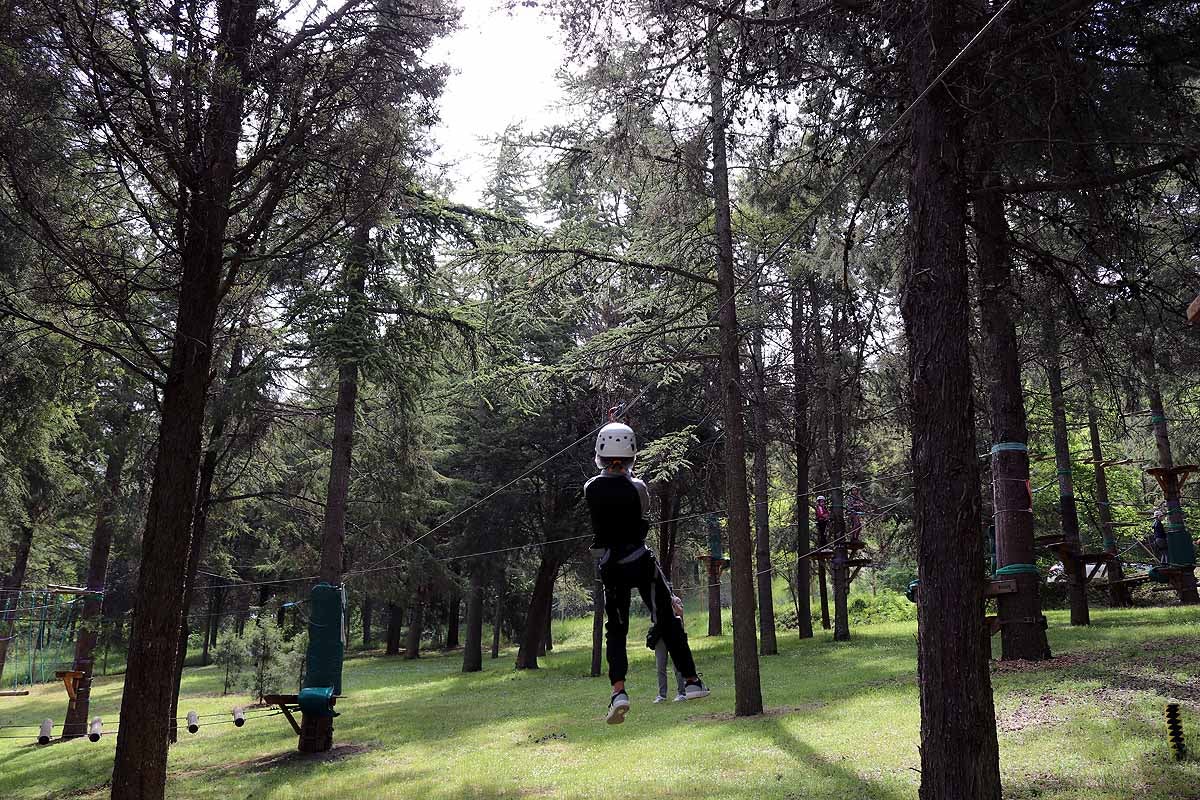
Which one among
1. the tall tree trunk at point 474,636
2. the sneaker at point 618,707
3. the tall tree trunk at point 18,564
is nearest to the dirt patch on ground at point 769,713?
the sneaker at point 618,707

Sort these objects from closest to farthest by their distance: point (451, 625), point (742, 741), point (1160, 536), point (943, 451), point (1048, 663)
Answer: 1. point (943, 451)
2. point (742, 741)
3. point (1048, 663)
4. point (1160, 536)
5. point (451, 625)

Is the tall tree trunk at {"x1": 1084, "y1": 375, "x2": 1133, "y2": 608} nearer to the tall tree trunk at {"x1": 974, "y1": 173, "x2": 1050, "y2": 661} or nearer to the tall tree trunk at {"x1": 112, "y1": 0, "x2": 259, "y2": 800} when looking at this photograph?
the tall tree trunk at {"x1": 974, "y1": 173, "x2": 1050, "y2": 661}

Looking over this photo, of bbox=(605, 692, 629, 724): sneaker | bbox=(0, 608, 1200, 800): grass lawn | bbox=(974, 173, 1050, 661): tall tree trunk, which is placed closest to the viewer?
bbox=(605, 692, 629, 724): sneaker

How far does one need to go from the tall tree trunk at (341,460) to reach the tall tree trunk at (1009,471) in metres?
9.80

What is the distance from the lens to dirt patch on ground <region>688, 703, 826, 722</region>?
43.5 feet

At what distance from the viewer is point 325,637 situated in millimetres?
14945

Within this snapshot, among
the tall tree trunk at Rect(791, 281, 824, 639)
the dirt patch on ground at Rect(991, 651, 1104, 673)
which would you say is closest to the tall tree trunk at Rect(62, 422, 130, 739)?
the tall tree trunk at Rect(791, 281, 824, 639)

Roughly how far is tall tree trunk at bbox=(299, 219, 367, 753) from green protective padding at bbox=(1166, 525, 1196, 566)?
48.9 ft

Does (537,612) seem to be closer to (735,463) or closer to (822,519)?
(822,519)

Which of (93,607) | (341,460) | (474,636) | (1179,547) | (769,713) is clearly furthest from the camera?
(474,636)

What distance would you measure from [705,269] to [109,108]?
10.1 meters

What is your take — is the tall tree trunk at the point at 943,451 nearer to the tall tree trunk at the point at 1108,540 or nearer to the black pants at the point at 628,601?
the black pants at the point at 628,601

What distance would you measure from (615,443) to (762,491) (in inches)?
612

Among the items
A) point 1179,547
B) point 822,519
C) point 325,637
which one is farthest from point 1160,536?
point 325,637
